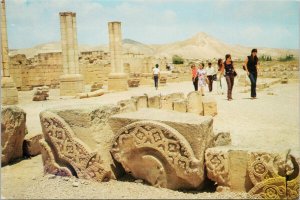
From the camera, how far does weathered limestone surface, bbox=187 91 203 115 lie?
30.6 feet

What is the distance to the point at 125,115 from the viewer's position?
4629mm

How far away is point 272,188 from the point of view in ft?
12.2

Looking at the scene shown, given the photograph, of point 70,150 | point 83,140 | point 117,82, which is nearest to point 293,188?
point 83,140

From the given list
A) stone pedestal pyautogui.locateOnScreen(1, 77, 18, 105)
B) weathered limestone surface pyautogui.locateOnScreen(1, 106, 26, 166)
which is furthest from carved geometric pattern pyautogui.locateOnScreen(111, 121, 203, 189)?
stone pedestal pyautogui.locateOnScreen(1, 77, 18, 105)

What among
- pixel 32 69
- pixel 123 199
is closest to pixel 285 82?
pixel 32 69

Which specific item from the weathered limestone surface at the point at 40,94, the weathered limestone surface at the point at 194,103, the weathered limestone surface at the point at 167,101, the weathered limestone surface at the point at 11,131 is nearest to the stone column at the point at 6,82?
the weathered limestone surface at the point at 40,94

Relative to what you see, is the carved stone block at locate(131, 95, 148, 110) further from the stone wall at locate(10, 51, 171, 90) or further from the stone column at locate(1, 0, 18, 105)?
the stone wall at locate(10, 51, 171, 90)

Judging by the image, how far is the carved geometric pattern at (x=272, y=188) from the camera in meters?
3.70

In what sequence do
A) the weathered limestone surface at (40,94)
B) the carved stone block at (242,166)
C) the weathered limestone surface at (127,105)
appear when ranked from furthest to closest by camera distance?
the weathered limestone surface at (40,94) → the weathered limestone surface at (127,105) → the carved stone block at (242,166)

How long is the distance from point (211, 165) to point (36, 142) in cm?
354

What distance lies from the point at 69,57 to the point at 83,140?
44.7 ft

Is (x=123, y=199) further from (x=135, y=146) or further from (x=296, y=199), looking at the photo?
(x=296, y=199)

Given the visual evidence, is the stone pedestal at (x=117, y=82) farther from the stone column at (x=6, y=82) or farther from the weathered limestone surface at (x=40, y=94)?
the stone column at (x=6, y=82)

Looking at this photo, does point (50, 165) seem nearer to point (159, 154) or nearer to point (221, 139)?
point (159, 154)
